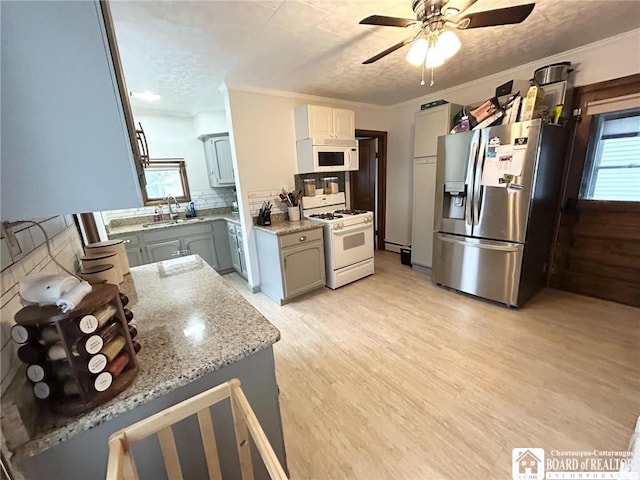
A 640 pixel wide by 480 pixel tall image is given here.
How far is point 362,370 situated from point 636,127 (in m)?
3.19

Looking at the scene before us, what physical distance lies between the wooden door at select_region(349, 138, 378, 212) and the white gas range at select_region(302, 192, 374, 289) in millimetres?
1129

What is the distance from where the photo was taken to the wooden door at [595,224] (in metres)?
2.35

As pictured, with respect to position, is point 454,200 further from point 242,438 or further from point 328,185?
point 242,438

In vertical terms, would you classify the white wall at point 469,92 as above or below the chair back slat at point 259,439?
above

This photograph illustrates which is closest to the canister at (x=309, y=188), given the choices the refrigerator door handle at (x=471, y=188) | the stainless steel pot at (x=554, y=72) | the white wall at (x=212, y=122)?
the white wall at (x=212, y=122)

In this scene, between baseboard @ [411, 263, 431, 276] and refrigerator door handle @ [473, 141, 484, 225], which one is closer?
refrigerator door handle @ [473, 141, 484, 225]

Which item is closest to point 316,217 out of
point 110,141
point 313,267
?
point 313,267

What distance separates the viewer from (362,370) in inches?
75.6

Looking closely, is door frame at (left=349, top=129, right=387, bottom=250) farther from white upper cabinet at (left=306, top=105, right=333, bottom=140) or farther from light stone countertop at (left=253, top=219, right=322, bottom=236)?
light stone countertop at (left=253, top=219, right=322, bottom=236)

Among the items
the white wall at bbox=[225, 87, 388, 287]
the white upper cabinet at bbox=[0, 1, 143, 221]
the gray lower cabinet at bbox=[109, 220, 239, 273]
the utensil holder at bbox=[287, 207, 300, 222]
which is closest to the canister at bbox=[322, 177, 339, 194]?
the white wall at bbox=[225, 87, 388, 287]

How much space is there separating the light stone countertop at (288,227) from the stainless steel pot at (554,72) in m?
2.60

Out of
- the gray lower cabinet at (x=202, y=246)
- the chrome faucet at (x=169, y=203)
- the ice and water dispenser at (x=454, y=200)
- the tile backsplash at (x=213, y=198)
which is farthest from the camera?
the tile backsplash at (x=213, y=198)

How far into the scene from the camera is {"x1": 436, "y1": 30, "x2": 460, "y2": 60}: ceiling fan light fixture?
1485mm

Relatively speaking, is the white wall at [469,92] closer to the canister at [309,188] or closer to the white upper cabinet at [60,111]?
the canister at [309,188]
